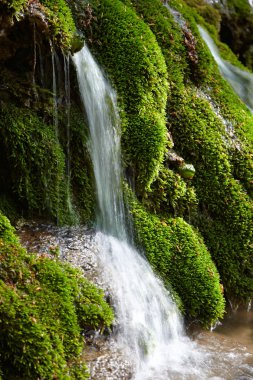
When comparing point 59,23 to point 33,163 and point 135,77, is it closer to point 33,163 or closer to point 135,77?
point 135,77

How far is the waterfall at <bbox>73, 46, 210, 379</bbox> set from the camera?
3756mm

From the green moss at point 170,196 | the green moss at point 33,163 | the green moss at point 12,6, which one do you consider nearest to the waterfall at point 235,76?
the green moss at point 170,196

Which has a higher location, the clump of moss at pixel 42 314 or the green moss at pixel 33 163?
the green moss at pixel 33 163

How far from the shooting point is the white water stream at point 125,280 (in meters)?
3.72

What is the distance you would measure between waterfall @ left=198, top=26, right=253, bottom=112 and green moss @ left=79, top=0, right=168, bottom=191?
5.88 ft

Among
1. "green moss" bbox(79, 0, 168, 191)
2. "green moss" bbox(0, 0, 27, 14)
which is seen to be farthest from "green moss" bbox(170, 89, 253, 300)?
"green moss" bbox(0, 0, 27, 14)

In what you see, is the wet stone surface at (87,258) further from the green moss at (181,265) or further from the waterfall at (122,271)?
the green moss at (181,265)

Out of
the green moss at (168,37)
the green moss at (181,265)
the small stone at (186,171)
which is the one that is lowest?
the green moss at (181,265)

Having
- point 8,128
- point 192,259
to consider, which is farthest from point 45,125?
point 192,259

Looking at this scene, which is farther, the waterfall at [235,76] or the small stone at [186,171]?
the waterfall at [235,76]

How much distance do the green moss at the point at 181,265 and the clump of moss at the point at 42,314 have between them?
3.05ft

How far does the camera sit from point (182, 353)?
3980mm

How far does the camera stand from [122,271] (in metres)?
4.08

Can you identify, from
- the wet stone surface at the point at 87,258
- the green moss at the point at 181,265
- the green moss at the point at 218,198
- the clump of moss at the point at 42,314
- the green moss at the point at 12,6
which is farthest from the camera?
the green moss at the point at 218,198
